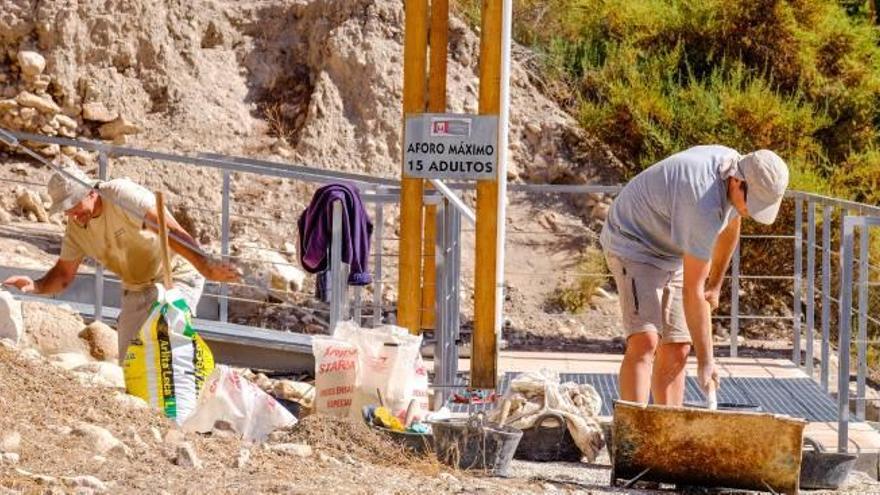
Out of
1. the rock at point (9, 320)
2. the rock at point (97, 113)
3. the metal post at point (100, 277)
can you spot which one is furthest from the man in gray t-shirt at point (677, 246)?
the rock at point (97, 113)

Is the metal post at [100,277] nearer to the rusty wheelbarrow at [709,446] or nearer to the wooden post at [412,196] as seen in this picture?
the wooden post at [412,196]

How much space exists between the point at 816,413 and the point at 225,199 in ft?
12.1

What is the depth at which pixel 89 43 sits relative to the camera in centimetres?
1578

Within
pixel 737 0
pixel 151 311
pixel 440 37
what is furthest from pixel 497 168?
pixel 737 0

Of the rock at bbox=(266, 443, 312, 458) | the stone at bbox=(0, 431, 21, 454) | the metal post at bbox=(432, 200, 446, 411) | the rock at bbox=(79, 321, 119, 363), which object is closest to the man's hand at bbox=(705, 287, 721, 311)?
Result: the metal post at bbox=(432, 200, 446, 411)

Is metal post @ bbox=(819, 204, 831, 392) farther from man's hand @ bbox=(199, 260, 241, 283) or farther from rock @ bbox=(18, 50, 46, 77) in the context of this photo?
rock @ bbox=(18, 50, 46, 77)

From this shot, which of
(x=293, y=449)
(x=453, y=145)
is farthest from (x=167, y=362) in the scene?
(x=453, y=145)

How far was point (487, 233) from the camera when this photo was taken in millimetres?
8523

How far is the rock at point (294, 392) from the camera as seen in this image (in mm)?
9604

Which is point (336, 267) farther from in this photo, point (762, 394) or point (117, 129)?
point (117, 129)

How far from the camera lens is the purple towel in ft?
31.8

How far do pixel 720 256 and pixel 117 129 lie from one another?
8.60 metres

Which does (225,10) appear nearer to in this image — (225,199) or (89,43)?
(89,43)

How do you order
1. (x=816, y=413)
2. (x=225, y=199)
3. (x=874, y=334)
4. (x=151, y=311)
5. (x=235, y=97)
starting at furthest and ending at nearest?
(x=235, y=97), (x=874, y=334), (x=225, y=199), (x=816, y=413), (x=151, y=311)
